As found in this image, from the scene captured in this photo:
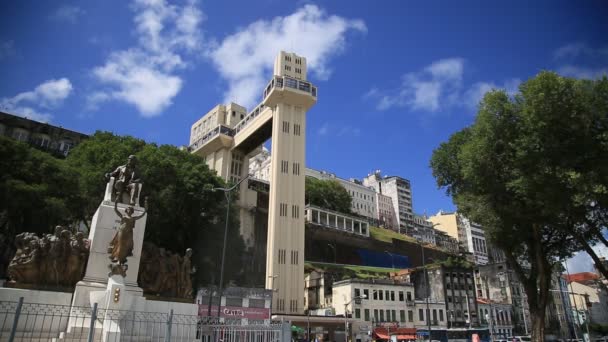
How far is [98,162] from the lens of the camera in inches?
1362

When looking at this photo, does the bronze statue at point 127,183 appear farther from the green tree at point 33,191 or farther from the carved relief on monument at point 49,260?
the green tree at point 33,191

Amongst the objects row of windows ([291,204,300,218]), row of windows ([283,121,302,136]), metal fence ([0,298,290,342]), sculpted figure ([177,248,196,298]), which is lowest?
metal fence ([0,298,290,342])

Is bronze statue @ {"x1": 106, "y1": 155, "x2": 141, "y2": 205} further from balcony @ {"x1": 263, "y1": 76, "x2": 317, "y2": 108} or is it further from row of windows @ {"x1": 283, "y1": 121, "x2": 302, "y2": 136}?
balcony @ {"x1": 263, "y1": 76, "x2": 317, "y2": 108}

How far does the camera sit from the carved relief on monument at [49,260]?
1273 cm

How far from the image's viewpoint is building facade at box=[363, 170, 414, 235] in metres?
127

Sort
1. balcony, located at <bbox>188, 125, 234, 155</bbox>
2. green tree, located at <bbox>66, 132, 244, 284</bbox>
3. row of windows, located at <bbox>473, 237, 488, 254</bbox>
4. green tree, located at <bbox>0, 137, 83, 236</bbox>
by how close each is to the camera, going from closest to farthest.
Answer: green tree, located at <bbox>0, 137, 83, 236</bbox>, green tree, located at <bbox>66, 132, 244, 284</bbox>, balcony, located at <bbox>188, 125, 234, 155</bbox>, row of windows, located at <bbox>473, 237, 488, 254</bbox>

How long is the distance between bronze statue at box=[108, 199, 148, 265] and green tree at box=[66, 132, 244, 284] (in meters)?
17.4

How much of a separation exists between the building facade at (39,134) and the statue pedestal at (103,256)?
1864 inches

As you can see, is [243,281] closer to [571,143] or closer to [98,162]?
[98,162]

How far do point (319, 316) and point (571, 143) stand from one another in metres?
29.0

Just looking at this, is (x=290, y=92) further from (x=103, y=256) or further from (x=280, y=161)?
(x=103, y=256)

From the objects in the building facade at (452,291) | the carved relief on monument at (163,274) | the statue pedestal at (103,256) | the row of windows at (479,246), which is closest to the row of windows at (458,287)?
the building facade at (452,291)

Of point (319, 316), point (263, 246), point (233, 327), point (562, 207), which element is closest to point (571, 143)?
point (562, 207)

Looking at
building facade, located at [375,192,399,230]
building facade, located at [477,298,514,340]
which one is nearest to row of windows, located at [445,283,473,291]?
building facade, located at [477,298,514,340]
